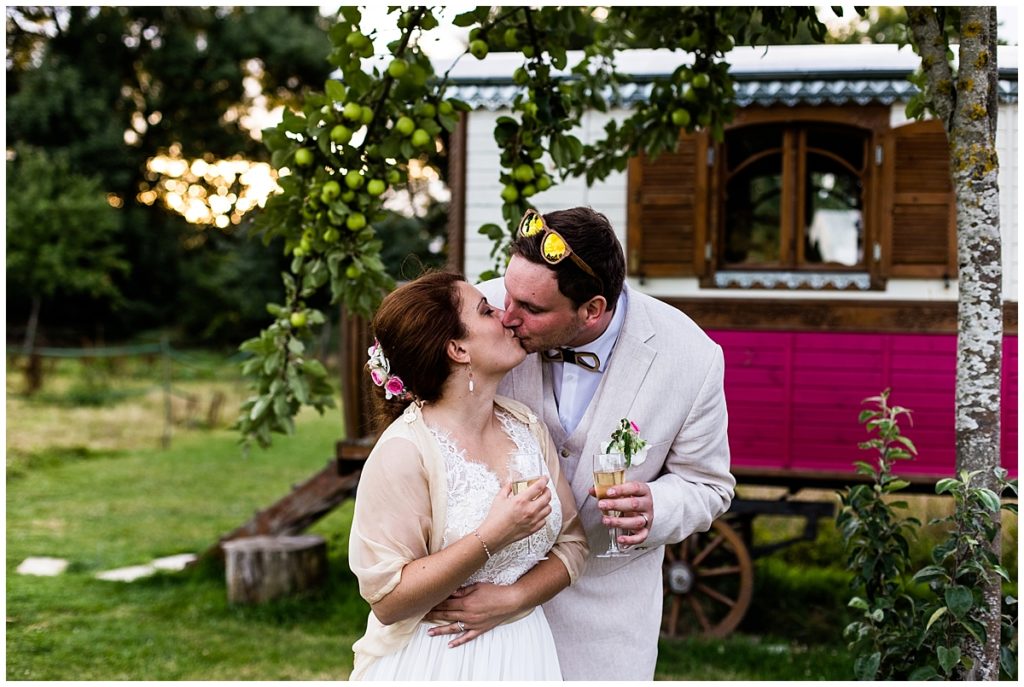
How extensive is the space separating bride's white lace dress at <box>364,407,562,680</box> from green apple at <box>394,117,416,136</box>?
124 cm

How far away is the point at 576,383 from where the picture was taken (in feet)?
9.69

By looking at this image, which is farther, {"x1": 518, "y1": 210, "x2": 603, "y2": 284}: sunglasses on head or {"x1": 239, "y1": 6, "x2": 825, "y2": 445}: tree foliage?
{"x1": 239, "y1": 6, "x2": 825, "y2": 445}: tree foliage

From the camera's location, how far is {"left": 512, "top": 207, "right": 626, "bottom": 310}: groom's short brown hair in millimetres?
2635

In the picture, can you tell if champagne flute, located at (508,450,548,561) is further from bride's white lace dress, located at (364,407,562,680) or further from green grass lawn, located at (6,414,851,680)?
green grass lawn, located at (6,414,851,680)

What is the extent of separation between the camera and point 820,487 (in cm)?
666

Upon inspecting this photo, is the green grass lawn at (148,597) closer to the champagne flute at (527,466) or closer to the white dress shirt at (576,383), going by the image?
the white dress shirt at (576,383)

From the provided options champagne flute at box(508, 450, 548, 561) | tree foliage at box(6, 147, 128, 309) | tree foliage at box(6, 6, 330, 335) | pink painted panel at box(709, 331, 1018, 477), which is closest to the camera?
champagne flute at box(508, 450, 548, 561)

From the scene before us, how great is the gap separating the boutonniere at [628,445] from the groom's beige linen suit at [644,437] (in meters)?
0.19

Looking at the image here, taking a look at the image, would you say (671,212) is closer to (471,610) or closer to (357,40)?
(357,40)

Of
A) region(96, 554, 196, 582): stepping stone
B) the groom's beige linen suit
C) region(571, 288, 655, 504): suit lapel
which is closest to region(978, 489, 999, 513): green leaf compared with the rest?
the groom's beige linen suit

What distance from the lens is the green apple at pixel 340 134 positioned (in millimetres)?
3359

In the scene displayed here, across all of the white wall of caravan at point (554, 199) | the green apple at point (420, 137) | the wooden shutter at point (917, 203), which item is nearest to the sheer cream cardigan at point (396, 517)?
the green apple at point (420, 137)

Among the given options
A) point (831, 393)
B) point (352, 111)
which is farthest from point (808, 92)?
point (352, 111)

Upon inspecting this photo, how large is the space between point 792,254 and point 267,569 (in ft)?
13.7
